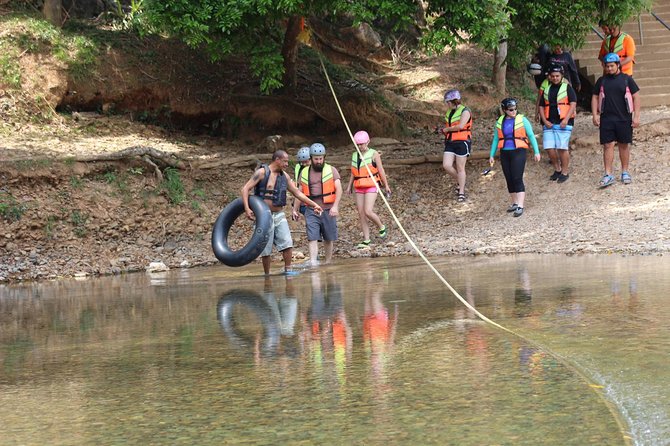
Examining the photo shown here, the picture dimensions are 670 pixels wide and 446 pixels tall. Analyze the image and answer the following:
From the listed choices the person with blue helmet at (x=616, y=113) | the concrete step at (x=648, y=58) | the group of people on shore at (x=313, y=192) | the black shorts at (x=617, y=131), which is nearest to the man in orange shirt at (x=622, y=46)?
the person with blue helmet at (x=616, y=113)

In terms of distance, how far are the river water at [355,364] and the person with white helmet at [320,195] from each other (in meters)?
3.17

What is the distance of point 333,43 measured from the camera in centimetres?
2538

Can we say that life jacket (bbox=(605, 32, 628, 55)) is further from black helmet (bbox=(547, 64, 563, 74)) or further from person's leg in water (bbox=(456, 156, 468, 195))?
person's leg in water (bbox=(456, 156, 468, 195))

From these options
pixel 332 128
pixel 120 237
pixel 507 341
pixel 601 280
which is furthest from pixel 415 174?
pixel 507 341

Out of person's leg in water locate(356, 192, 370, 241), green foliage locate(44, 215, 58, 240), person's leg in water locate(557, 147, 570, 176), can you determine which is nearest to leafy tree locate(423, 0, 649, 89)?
person's leg in water locate(557, 147, 570, 176)

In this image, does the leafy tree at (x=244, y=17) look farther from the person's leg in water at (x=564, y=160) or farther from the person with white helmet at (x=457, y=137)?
the person's leg in water at (x=564, y=160)

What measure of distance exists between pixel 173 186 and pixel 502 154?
5.70m

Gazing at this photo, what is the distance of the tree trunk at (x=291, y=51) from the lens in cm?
1744

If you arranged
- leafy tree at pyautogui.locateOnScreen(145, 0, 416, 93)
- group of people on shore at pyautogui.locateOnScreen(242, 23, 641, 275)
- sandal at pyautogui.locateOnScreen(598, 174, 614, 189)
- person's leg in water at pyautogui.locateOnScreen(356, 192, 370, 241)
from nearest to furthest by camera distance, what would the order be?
group of people on shore at pyautogui.locateOnScreen(242, 23, 641, 275)
leafy tree at pyautogui.locateOnScreen(145, 0, 416, 93)
person's leg in water at pyautogui.locateOnScreen(356, 192, 370, 241)
sandal at pyautogui.locateOnScreen(598, 174, 614, 189)

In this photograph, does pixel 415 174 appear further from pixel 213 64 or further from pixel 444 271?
pixel 444 271

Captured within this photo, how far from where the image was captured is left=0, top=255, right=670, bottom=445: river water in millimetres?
4676

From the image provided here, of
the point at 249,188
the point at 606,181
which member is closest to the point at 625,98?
the point at 606,181

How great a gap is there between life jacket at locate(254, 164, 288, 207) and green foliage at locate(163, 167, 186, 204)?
3924mm

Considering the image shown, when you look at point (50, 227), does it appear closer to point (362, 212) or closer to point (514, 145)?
point (362, 212)
